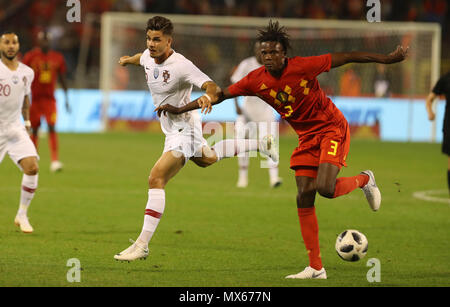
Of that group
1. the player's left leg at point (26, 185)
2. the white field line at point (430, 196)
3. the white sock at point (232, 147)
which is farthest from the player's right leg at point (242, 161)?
the player's left leg at point (26, 185)

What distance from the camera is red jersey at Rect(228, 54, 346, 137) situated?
6570mm

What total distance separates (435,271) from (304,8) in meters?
22.6

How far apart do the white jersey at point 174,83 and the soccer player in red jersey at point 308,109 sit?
0.51 metres

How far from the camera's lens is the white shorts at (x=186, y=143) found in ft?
24.2

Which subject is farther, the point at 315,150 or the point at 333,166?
the point at 315,150

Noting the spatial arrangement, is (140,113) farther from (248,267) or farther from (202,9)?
(248,267)

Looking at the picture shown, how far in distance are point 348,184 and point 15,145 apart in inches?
149

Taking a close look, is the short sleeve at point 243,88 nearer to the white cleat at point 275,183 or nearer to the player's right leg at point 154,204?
the player's right leg at point 154,204

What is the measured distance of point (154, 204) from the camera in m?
7.13

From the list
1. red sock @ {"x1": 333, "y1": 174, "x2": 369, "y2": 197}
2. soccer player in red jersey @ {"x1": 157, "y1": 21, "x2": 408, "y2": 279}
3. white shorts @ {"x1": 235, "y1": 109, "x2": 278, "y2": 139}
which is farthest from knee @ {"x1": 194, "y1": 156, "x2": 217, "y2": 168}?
white shorts @ {"x1": 235, "y1": 109, "x2": 278, "y2": 139}

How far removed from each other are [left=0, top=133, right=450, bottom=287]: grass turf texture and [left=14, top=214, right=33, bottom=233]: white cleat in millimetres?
86

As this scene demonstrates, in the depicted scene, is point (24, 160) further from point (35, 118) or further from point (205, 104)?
point (35, 118)

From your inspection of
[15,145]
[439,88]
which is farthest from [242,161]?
[15,145]

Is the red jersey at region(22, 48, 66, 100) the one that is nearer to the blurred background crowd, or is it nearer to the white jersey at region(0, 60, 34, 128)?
the white jersey at region(0, 60, 34, 128)
